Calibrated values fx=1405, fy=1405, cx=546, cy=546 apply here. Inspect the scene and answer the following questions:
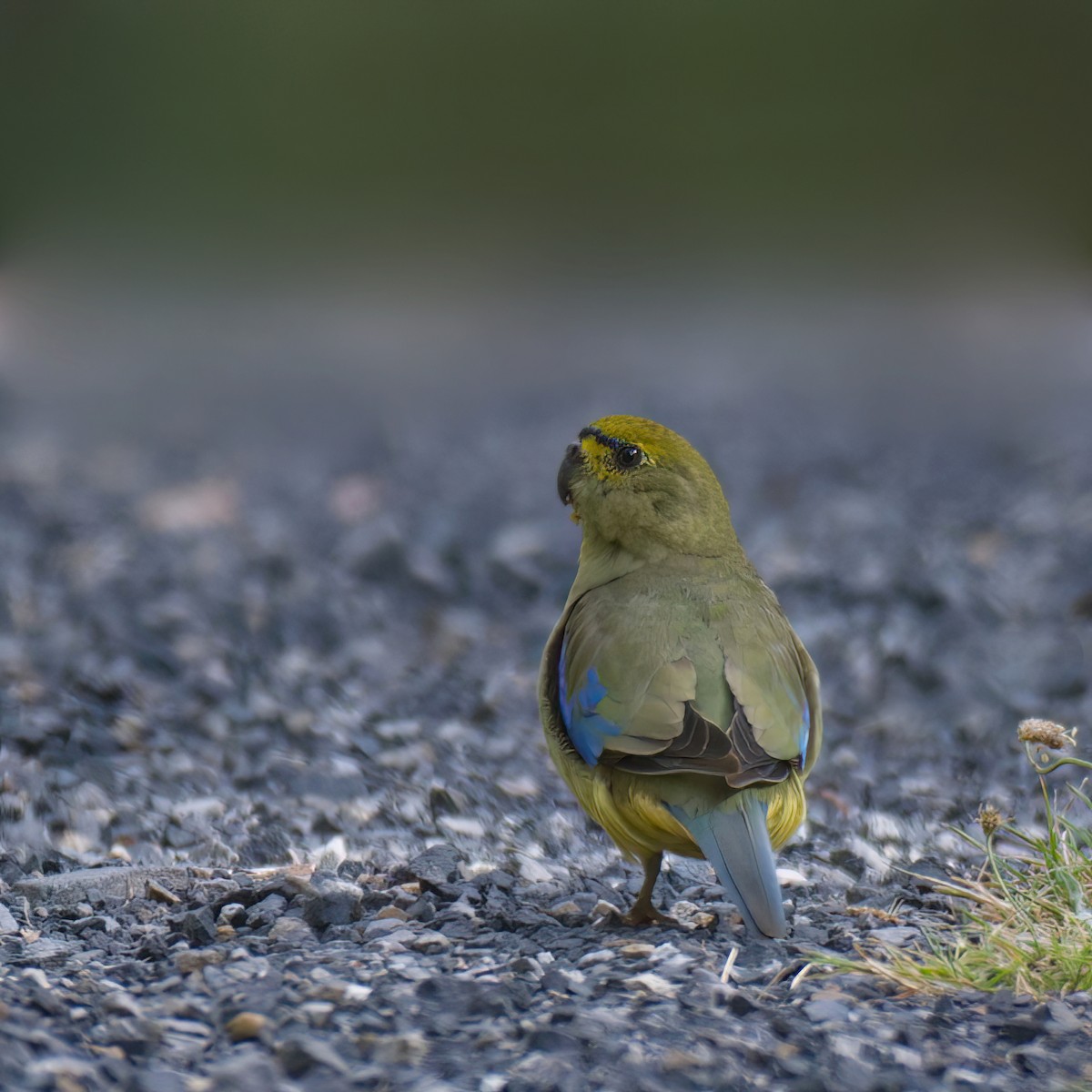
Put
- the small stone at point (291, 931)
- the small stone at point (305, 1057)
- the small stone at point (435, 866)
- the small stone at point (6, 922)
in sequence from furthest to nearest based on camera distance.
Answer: the small stone at point (435, 866) < the small stone at point (6, 922) < the small stone at point (291, 931) < the small stone at point (305, 1057)

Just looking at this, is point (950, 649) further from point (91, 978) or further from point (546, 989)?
point (91, 978)

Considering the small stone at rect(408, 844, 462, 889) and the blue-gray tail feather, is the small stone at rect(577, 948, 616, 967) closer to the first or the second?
the blue-gray tail feather

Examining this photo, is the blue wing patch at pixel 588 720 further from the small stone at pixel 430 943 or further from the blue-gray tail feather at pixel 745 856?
the small stone at pixel 430 943

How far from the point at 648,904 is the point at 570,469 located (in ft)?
3.54

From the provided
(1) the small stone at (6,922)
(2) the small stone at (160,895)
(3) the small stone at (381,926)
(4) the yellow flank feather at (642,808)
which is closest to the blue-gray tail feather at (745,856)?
(4) the yellow flank feather at (642,808)

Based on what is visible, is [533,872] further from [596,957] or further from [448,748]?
[448,748]

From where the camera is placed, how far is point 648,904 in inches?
119

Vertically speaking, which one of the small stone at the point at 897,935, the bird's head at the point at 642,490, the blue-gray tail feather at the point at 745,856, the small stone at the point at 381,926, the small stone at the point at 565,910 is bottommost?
the small stone at the point at 381,926

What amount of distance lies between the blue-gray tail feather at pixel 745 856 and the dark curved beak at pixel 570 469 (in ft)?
3.33

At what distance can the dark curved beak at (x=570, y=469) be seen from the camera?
11.4 ft

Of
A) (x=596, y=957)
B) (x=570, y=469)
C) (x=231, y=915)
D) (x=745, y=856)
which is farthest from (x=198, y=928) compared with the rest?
(x=570, y=469)

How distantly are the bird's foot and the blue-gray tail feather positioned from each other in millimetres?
356

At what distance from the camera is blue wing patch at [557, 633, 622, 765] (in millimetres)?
2850

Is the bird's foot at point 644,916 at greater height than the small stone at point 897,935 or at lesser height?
lesser
